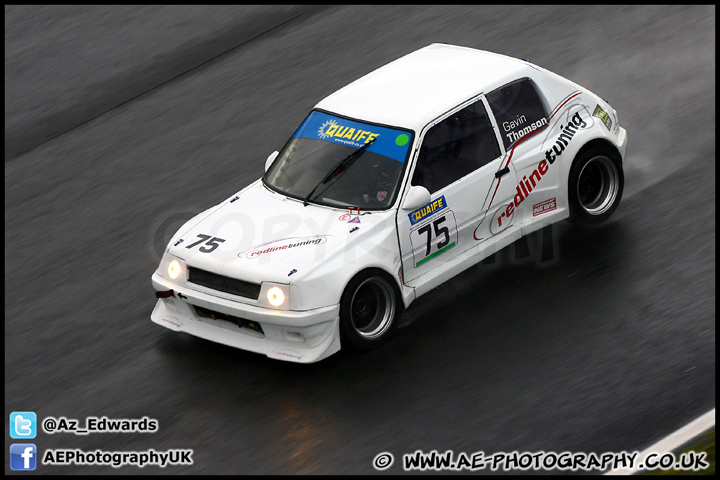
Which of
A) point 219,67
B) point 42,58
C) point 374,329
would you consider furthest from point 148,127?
point 374,329

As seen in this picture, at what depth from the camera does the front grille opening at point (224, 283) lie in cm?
744

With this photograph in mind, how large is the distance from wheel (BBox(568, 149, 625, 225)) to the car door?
2.80ft

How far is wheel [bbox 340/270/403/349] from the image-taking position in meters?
7.50

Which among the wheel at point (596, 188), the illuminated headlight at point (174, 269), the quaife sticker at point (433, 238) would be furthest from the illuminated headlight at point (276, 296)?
the wheel at point (596, 188)

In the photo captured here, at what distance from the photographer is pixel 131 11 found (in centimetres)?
1409

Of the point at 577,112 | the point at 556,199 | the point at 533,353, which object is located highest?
the point at 577,112

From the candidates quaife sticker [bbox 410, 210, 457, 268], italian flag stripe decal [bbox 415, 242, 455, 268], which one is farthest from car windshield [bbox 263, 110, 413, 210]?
italian flag stripe decal [bbox 415, 242, 455, 268]

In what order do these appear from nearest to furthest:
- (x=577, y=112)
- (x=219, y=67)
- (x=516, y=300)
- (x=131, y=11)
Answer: (x=516, y=300) < (x=577, y=112) < (x=219, y=67) < (x=131, y=11)

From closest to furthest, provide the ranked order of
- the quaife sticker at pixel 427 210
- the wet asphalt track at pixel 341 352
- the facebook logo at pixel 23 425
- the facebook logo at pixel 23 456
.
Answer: the facebook logo at pixel 23 456
the wet asphalt track at pixel 341 352
the facebook logo at pixel 23 425
the quaife sticker at pixel 427 210

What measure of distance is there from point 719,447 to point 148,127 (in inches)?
301

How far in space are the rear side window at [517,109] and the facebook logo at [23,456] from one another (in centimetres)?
450

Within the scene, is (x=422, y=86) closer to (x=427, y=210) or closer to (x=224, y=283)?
(x=427, y=210)

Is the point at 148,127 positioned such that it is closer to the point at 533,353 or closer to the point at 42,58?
the point at 42,58

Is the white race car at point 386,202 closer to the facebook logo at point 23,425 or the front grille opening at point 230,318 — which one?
the front grille opening at point 230,318
